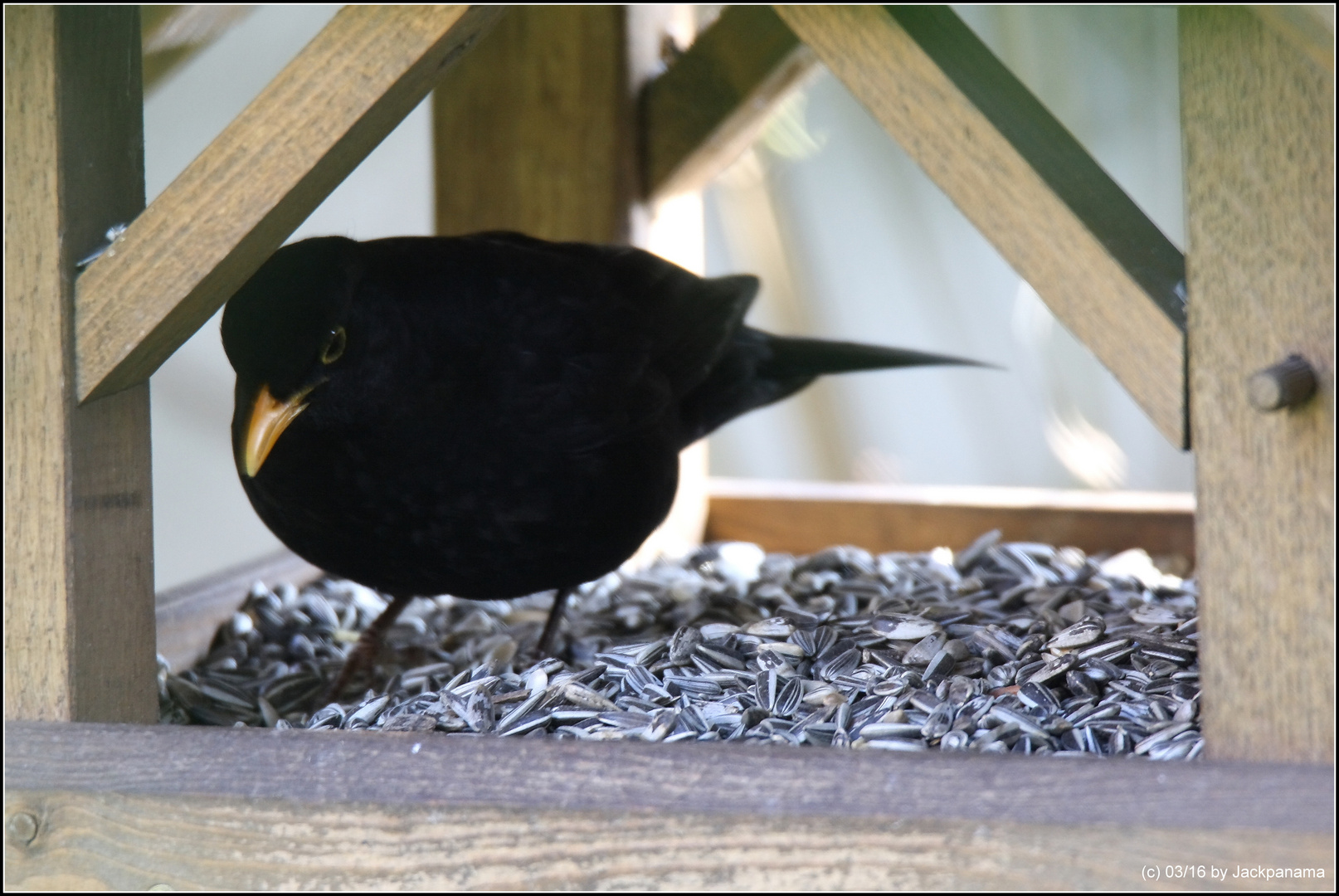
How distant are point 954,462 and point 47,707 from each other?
19.1 feet

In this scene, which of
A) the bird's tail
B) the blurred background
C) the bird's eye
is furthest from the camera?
the blurred background

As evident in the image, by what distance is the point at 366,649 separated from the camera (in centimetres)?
299

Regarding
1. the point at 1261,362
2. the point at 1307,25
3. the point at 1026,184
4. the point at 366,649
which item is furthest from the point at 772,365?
the point at 1307,25

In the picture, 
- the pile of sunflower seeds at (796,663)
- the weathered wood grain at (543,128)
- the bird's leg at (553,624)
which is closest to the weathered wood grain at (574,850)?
the pile of sunflower seeds at (796,663)

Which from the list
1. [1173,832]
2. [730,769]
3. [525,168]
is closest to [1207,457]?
[1173,832]

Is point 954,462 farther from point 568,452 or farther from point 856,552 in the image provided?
point 568,452

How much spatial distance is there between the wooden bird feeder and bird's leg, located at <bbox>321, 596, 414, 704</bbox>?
84 centimetres

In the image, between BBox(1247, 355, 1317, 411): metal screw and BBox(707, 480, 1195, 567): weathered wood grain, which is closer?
BBox(1247, 355, 1317, 411): metal screw

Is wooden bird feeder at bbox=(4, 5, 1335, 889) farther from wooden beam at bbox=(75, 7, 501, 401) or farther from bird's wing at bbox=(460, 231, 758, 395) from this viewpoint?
bird's wing at bbox=(460, 231, 758, 395)

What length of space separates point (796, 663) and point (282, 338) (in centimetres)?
107

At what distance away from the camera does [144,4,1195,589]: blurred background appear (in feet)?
17.2

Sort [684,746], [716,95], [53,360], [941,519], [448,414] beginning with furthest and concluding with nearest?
[941,519], [716,95], [448,414], [53,360], [684,746]

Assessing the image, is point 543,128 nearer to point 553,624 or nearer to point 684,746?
point 553,624

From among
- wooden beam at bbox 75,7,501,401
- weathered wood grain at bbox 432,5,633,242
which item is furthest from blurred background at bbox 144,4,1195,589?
wooden beam at bbox 75,7,501,401
